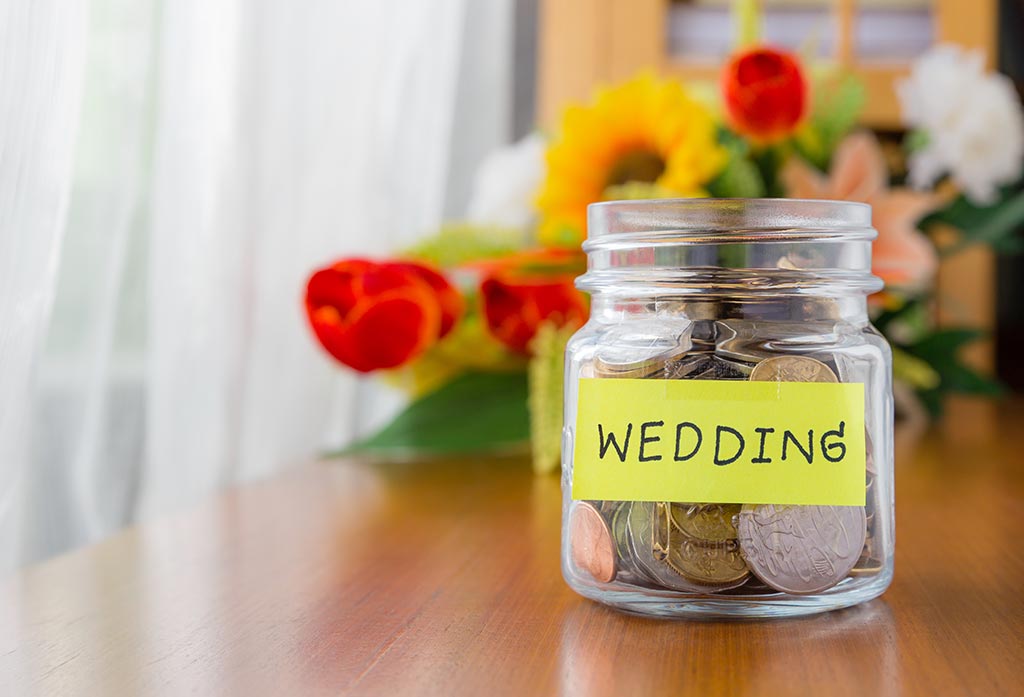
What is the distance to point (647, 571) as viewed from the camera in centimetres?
42

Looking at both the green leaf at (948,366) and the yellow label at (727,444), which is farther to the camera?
the green leaf at (948,366)

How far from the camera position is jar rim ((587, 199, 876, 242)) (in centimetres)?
42

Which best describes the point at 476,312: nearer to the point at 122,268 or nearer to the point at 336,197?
the point at 336,197

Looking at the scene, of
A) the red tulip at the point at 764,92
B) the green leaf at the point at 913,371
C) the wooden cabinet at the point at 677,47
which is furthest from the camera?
the wooden cabinet at the point at 677,47

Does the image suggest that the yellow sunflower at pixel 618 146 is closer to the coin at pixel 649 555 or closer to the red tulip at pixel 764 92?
the red tulip at pixel 764 92

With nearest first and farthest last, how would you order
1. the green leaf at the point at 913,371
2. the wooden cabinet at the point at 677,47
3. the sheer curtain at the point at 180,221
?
the sheer curtain at the point at 180,221 → the green leaf at the point at 913,371 → the wooden cabinet at the point at 677,47

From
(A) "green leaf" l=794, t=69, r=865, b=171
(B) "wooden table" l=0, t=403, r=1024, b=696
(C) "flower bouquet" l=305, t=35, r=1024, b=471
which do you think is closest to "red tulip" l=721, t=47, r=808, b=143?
(C) "flower bouquet" l=305, t=35, r=1024, b=471

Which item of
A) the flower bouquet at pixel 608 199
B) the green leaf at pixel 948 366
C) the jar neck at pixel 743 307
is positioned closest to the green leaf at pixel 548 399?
the flower bouquet at pixel 608 199

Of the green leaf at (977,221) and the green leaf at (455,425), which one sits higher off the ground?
the green leaf at (977,221)

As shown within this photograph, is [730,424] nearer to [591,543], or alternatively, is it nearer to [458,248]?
[591,543]

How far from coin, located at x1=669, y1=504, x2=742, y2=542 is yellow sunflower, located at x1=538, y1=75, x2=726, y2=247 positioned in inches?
21.4

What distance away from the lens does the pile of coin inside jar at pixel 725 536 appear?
0.41 m

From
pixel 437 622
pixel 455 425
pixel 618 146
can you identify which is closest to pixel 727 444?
pixel 437 622

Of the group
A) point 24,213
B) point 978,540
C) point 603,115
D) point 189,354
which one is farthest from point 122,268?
point 978,540
